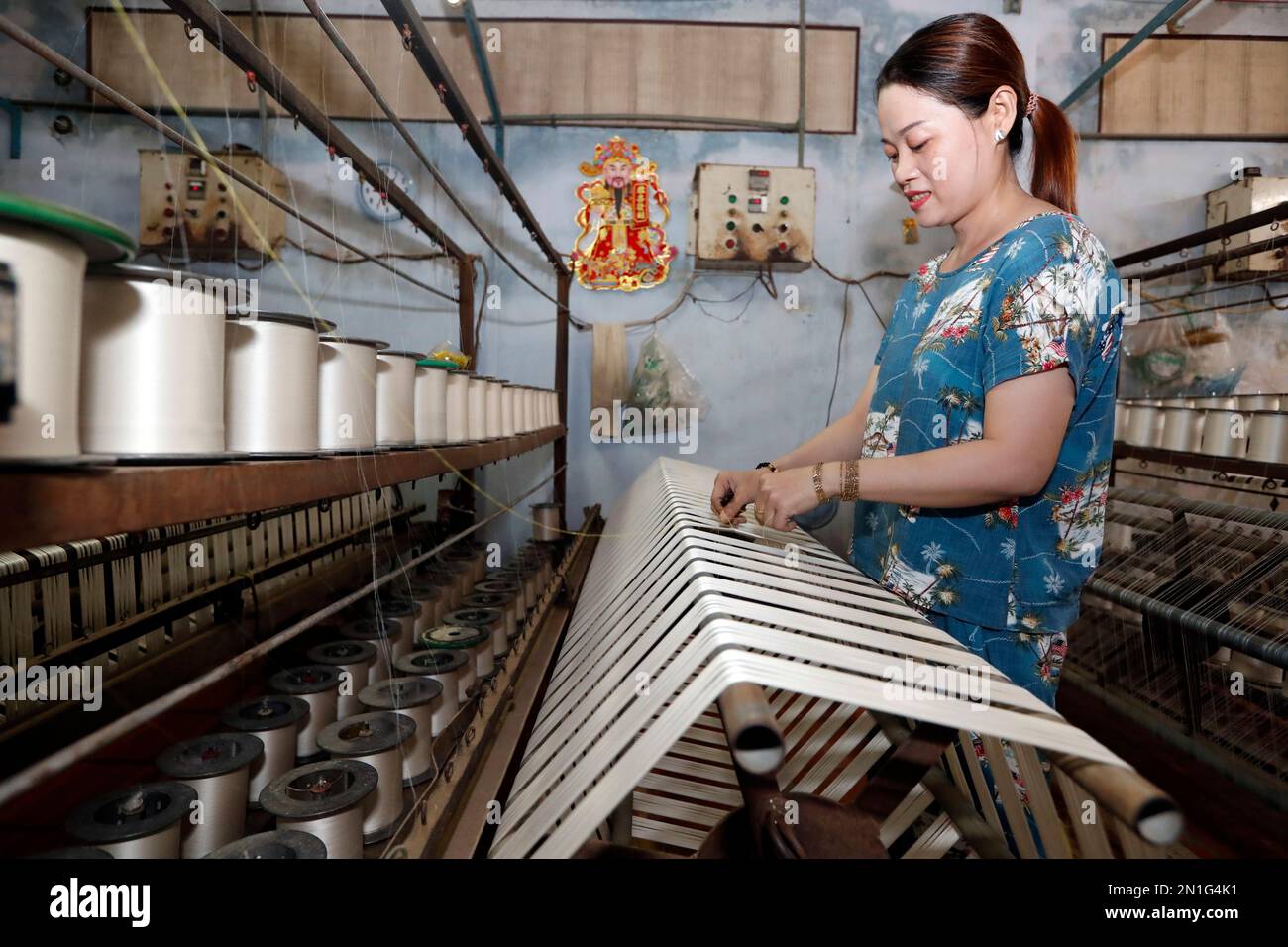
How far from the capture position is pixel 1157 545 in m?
3.49

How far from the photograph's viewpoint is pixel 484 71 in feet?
12.7

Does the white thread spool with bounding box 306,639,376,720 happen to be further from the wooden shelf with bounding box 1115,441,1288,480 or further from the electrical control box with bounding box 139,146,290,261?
the wooden shelf with bounding box 1115,441,1288,480

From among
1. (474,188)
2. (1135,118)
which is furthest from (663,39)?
(1135,118)

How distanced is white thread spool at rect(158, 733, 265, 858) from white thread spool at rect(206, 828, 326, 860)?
0.07 m

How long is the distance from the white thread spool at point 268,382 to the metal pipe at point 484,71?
10.8 ft

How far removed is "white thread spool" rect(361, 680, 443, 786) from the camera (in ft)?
4.47

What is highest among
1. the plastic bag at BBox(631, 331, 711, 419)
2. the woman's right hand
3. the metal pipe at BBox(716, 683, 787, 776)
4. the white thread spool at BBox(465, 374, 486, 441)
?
the plastic bag at BBox(631, 331, 711, 419)

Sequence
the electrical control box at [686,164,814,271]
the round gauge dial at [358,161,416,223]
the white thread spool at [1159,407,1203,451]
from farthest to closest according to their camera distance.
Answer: the round gauge dial at [358,161,416,223]
the electrical control box at [686,164,814,271]
the white thread spool at [1159,407,1203,451]

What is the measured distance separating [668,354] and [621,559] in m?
2.44

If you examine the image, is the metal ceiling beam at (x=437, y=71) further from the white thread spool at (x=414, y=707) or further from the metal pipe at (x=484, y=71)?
the metal pipe at (x=484, y=71)

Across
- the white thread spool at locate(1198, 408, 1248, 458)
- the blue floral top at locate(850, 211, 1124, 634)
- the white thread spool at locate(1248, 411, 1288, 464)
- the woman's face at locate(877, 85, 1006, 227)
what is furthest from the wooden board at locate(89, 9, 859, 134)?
the blue floral top at locate(850, 211, 1124, 634)

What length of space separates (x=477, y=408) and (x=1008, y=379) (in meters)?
1.21

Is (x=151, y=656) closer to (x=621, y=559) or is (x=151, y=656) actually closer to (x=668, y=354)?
(x=621, y=559)

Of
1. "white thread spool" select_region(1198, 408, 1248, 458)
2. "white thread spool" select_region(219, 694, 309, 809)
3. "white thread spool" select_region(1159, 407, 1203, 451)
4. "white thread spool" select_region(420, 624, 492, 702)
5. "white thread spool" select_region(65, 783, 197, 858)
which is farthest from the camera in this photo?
"white thread spool" select_region(1159, 407, 1203, 451)
